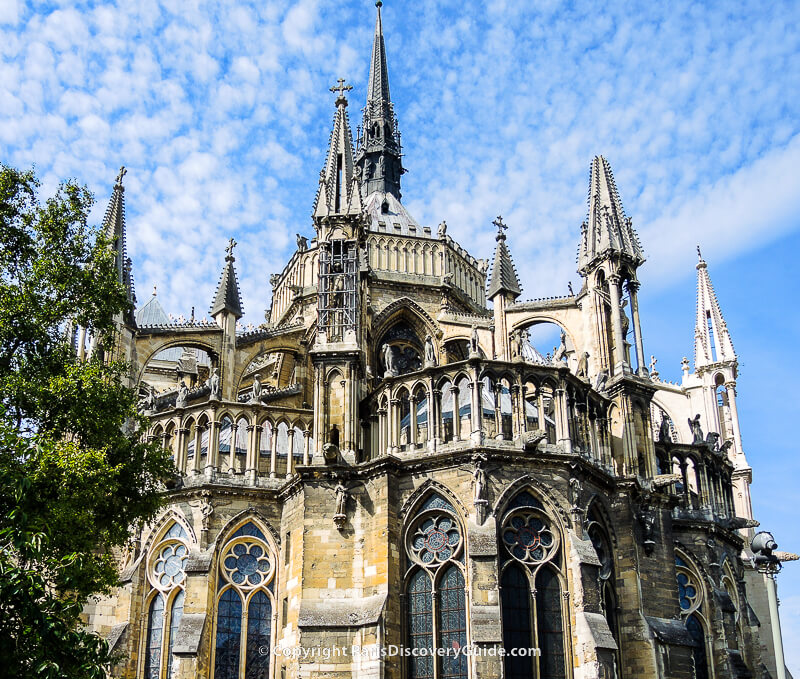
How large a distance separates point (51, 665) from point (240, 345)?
2090 centimetres

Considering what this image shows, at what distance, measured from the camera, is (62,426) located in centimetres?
1723

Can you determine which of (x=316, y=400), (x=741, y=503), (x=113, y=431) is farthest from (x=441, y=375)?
(x=741, y=503)

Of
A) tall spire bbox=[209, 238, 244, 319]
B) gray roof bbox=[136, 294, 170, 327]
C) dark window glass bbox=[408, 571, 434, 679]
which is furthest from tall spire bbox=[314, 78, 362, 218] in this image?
gray roof bbox=[136, 294, 170, 327]

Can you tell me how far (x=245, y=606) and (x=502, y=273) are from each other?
14700 mm

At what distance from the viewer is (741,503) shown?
128ft

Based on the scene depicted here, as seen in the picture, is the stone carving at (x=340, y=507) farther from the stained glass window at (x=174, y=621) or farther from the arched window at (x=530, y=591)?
the stained glass window at (x=174, y=621)

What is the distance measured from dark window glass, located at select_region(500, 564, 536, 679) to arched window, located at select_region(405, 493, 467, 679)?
3.13 feet

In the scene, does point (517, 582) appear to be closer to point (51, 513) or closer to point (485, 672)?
point (485, 672)

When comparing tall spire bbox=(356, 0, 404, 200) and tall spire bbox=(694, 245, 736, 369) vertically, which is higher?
tall spire bbox=(356, 0, 404, 200)

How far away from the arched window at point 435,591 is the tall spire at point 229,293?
39.2 feet

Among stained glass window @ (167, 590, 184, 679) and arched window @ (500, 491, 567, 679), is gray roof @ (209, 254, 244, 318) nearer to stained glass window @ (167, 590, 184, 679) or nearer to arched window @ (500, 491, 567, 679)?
stained glass window @ (167, 590, 184, 679)

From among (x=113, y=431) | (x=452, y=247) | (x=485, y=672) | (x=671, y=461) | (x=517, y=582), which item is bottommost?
(x=485, y=672)

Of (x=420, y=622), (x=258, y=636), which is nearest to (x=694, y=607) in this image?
(x=420, y=622)

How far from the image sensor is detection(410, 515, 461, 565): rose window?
23.2m
